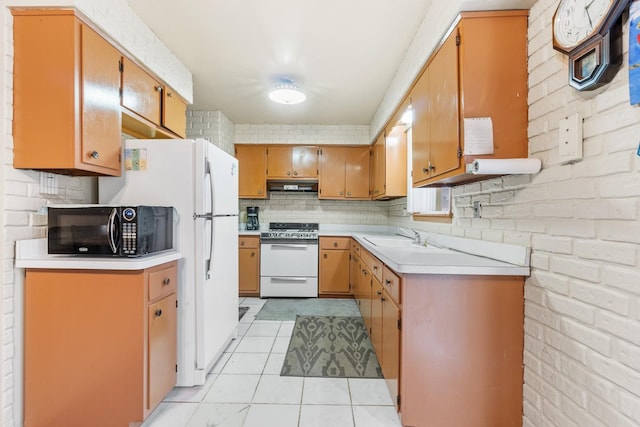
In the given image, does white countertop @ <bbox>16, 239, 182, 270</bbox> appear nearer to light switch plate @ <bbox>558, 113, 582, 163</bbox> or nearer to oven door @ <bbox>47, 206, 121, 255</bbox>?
oven door @ <bbox>47, 206, 121, 255</bbox>

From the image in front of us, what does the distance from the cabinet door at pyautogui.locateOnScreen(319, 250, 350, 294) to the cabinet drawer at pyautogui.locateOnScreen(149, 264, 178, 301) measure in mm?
2306

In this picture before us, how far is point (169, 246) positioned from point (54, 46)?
4.11 ft

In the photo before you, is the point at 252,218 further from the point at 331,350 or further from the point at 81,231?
the point at 81,231

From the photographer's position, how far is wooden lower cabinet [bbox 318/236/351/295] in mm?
3844

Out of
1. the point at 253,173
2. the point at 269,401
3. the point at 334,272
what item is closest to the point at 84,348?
the point at 269,401

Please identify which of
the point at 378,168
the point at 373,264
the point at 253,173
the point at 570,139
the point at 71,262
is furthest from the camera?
the point at 253,173

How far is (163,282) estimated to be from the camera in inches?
65.1

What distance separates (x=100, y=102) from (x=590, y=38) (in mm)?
2425

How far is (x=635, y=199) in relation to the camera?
2.99ft

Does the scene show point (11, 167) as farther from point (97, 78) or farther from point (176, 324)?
point (176, 324)

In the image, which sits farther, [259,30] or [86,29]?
[259,30]

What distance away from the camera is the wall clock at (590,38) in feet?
3.13

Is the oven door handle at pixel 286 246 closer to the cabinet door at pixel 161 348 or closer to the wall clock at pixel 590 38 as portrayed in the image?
the cabinet door at pixel 161 348

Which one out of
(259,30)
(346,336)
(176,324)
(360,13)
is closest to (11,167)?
(176,324)
